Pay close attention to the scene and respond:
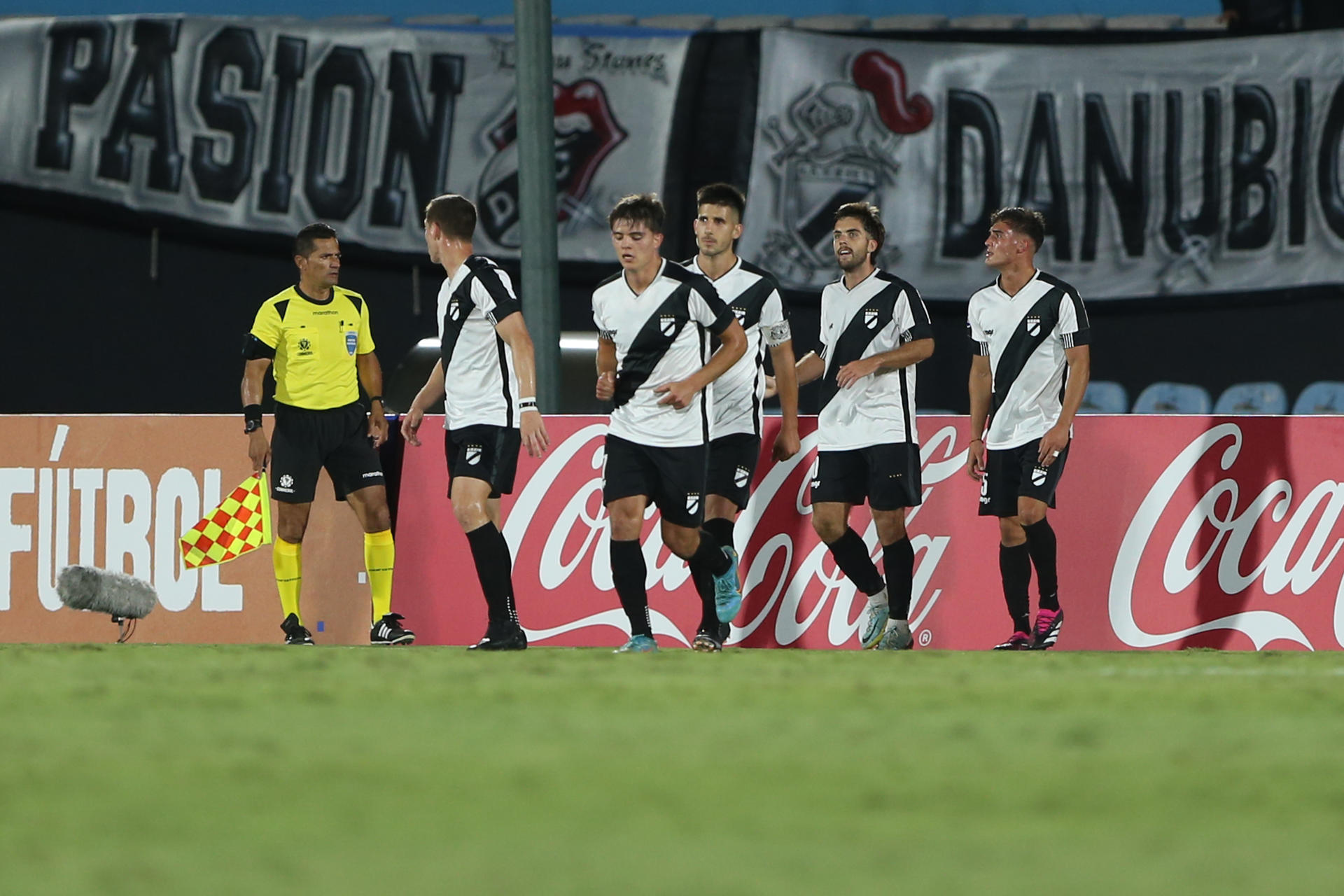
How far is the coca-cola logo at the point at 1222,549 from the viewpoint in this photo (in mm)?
9180

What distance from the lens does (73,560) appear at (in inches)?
387

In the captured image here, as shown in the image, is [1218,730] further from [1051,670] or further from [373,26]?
[373,26]

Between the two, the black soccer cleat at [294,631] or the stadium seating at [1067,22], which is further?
the stadium seating at [1067,22]

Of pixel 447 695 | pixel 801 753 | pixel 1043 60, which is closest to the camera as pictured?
pixel 801 753

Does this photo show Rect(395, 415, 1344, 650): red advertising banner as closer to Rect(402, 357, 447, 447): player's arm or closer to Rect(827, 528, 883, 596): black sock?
Rect(827, 528, 883, 596): black sock

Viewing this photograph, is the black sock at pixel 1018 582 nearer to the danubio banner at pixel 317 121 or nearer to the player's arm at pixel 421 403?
the player's arm at pixel 421 403

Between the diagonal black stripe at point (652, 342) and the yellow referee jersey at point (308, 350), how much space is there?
1.90m

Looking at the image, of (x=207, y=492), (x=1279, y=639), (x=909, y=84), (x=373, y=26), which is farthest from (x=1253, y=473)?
(x=373, y=26)

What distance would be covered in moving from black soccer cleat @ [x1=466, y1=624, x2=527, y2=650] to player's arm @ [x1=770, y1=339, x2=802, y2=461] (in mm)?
1443

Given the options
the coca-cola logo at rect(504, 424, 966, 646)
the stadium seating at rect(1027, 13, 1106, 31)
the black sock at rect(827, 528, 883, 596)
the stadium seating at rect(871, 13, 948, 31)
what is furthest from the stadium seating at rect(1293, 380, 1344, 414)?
the black sock at rect(827, 528, 883, 596)

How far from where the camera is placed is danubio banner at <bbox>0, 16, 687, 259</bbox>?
18.0m

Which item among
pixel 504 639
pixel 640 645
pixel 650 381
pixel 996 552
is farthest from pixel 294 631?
pixel 996 552

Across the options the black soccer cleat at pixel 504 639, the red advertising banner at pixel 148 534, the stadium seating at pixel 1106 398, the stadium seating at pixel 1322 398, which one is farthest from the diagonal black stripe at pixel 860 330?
the stadium seating at pixel 1322 398

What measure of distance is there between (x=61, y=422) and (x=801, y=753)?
20.2 feet
